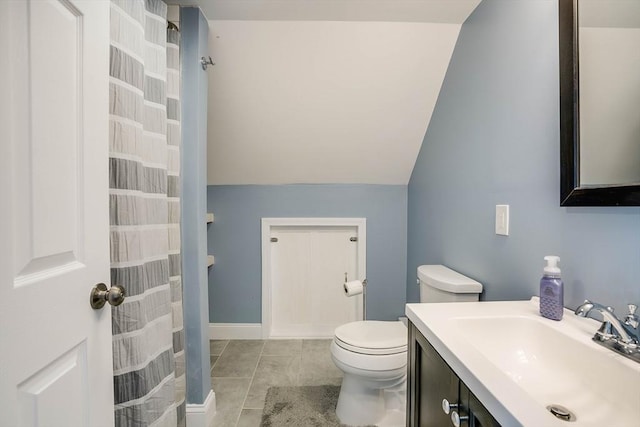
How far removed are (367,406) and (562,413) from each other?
3.64 ft

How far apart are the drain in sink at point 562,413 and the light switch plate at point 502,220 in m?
0.69

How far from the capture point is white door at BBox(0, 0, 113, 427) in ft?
1.84

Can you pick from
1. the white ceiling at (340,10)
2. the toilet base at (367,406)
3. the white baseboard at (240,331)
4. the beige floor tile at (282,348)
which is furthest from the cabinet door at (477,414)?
the white baseboard at (240,331)

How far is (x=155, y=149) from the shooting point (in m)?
1.18

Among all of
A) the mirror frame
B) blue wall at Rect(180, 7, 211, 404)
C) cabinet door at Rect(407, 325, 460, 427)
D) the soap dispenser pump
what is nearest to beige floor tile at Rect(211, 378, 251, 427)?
blue wall at Rect(180, 7, 211, 404)

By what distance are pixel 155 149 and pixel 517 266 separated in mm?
1495

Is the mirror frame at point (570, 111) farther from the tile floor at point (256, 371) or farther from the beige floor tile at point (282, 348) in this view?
the beige floor tile at point (282, 348)

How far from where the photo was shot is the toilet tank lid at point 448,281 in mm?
1382

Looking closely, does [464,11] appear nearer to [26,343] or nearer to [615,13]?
[615,13]

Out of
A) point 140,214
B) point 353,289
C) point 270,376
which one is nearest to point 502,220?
point 353,289

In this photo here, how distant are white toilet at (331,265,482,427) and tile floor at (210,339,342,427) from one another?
1.30 feet

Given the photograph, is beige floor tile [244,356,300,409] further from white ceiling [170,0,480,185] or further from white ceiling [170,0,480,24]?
white ceiling [170,0,480,24]

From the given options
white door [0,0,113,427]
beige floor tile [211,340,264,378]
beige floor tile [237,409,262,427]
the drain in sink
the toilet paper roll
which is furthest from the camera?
beige floor tile [211,340,264,378]

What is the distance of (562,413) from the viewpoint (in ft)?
2.21
